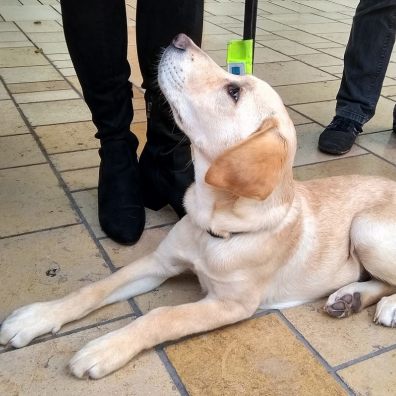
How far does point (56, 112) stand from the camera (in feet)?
9.88

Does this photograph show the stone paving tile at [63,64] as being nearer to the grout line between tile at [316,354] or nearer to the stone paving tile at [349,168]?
the stone paving tile at [349,168]

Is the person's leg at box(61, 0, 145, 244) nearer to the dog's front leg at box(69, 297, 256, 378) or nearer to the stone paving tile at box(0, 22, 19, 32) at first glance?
the dog's front leg at box(69, 297, 256, 378)

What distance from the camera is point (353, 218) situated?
169cm

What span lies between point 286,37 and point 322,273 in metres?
3.65

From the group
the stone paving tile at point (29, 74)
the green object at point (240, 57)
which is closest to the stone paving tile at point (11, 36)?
the stone paving tile at point (29, 74)

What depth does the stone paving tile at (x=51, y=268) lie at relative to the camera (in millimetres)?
1599

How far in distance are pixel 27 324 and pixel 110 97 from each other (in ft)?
2.81

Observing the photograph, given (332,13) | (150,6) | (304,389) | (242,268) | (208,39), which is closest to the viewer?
(304,389)

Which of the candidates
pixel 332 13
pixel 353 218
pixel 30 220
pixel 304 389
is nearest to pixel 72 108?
pixel 30 220

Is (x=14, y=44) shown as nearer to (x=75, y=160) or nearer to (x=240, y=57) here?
(x=75, y=160)

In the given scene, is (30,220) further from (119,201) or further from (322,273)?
(322,273)

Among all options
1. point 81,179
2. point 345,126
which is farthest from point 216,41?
point 81,179

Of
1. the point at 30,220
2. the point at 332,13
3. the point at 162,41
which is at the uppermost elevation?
the point at 162,41

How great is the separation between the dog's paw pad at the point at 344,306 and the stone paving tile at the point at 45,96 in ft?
7.13
